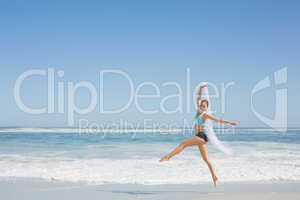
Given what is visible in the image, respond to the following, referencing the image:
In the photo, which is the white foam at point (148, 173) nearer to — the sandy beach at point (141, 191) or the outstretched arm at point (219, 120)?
the sandy beach at point (141, 191)

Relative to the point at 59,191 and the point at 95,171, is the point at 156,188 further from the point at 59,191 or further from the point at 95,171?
the point at 95,171

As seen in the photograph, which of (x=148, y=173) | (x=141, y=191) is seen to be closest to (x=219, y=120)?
(x=141, y=191)

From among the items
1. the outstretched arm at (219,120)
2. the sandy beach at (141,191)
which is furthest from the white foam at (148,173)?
the outstretched arm at (219,120)

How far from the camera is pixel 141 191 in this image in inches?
350

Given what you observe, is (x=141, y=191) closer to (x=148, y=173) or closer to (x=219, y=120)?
(x=219, y=120)

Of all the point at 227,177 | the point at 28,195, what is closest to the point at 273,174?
the point at 227,177

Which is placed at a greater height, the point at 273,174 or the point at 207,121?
the point at 207,121

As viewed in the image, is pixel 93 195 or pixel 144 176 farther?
pixel 144 176

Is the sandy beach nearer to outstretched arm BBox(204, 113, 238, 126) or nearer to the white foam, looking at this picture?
the white foam

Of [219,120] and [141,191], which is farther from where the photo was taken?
[141,191]

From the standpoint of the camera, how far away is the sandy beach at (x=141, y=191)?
26.4ft

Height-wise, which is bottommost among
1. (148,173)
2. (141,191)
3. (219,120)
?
(148,173)

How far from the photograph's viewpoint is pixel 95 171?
12758 mm

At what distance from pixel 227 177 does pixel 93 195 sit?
428cm
